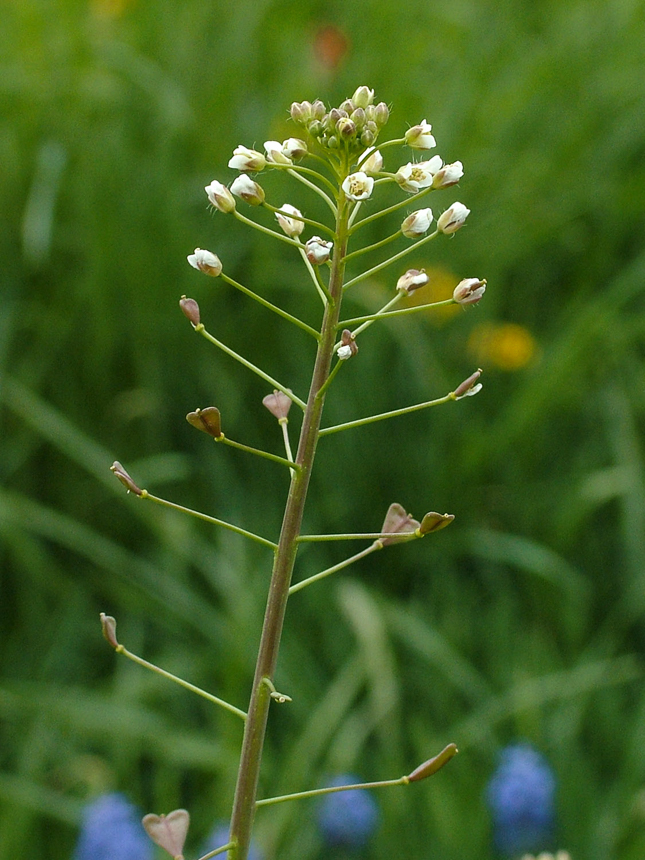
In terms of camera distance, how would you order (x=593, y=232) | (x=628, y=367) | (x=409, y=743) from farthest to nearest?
(x=593, y=232), (x=628, y=367), (x=409, y=743)

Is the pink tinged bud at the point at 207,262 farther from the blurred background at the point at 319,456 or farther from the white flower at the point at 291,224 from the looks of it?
the blurred background at the point at 319,456

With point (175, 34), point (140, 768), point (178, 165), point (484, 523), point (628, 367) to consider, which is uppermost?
point (175, 34)

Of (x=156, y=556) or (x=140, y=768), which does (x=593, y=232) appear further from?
(x=140, y=768)

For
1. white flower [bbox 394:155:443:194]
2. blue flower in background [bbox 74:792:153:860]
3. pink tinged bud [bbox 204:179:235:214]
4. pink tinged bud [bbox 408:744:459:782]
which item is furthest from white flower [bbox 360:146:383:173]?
blue flower in background [bbox 74:792:153:860]

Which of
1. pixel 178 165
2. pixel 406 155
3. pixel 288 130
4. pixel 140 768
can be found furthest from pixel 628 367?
pixel 140 768

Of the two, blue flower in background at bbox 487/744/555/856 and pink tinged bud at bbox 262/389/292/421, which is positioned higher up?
blue flower in background at bbox 487/744/555/856

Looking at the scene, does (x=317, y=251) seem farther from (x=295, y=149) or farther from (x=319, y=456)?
(x=319, y=456)

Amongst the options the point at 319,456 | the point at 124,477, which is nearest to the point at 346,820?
the point at 319,456

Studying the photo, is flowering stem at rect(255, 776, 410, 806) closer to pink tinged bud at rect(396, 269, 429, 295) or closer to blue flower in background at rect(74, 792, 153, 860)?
pink tinged bud at rect(396, 269, 429, 295)
